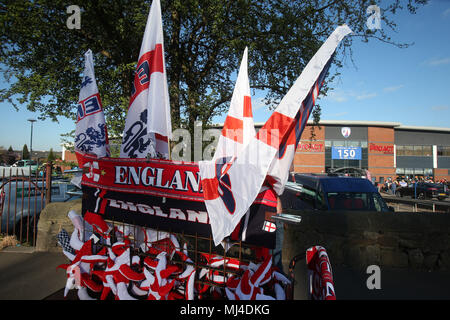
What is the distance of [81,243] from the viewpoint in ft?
9.85

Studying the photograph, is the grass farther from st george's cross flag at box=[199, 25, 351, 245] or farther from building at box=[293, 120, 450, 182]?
building at box=[293, 120, 450, 182]

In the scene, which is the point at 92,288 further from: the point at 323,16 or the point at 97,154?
the point at 323,16

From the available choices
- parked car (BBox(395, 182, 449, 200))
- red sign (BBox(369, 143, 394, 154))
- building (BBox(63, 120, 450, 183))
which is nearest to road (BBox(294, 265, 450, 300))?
parked car (BBox(395, 182, 449, 200))

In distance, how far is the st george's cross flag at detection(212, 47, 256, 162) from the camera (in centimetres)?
260

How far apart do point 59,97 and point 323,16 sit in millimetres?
8538

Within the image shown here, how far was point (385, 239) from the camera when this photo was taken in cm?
450

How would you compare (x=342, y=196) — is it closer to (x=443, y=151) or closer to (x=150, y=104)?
(x=150, y=104)

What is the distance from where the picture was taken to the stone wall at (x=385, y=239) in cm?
446

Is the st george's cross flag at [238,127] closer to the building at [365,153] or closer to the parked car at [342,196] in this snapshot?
the parked car at [342,196]

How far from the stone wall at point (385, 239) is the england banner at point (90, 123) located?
318 cm

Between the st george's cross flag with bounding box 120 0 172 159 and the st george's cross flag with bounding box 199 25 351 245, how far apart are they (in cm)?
124

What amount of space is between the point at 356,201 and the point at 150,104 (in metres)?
5.88

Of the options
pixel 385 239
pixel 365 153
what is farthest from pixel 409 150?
pixel 385 239
